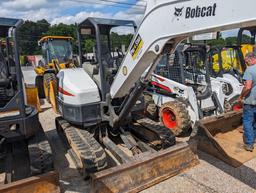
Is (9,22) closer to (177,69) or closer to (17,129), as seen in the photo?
(17,129)

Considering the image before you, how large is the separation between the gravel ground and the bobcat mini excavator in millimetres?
148

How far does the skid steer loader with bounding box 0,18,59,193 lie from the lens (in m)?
3.14

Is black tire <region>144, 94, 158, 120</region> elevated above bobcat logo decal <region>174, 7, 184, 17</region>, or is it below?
below

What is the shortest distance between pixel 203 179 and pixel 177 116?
1.92 meters

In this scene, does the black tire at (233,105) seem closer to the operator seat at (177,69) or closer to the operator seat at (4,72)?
the operator seat at (177,69)

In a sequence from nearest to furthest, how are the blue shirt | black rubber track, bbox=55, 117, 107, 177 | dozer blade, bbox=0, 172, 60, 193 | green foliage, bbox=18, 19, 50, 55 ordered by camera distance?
dozer blade, bbox=0, 172, 60, 193
black rubber track, bbox=55, 117, 107, 177
the blue shirt
green foliage, bbox=18, 19, 50, 55

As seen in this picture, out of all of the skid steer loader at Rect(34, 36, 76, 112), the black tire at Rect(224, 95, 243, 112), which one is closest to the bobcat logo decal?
the black tire at Rect(224, 95, 243, 112)

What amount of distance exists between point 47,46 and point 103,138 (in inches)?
310

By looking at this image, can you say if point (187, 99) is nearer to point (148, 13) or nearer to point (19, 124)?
point (148, 13)

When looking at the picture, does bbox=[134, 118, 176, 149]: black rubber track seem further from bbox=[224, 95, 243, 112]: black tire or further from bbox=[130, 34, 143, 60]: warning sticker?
bbox=[224, 95, 243, 112]: black tire

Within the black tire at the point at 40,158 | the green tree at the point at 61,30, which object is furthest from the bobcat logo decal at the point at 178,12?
the green tree at the point at 61,30

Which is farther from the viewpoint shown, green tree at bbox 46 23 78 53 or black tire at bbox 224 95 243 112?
green tree at bbox 46 23 78 53

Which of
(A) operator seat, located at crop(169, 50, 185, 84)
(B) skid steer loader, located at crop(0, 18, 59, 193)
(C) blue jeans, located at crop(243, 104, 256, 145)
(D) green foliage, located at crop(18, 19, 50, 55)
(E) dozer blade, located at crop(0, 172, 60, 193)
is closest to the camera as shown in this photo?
(E) dozer blade, located at crop(0, 172, 60, 193)

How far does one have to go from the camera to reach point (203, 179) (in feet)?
12.3
